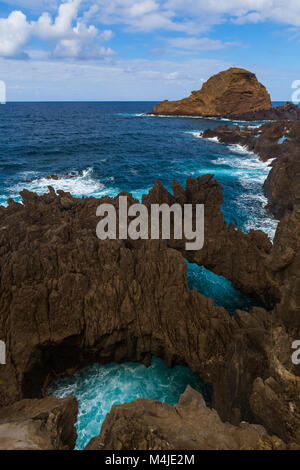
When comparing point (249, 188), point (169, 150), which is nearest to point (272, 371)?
point (249, 188)

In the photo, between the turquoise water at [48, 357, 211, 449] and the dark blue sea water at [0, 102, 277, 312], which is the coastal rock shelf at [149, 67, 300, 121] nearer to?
the dark blue sea water at [0, 102, 277, 312]

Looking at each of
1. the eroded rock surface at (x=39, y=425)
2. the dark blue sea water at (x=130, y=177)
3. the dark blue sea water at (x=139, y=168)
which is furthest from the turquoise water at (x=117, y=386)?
the dark blue sea water at (x=139, y=168)

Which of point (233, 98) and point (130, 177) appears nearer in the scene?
point (130, 177)

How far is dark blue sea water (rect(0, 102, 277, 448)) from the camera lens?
10797mm

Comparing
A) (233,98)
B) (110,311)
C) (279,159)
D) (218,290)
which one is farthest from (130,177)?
(233,98)

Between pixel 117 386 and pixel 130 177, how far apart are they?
30471 mm

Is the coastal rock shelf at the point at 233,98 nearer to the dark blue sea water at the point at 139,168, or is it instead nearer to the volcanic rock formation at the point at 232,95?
the volcanic rock formation at the point at 232,95

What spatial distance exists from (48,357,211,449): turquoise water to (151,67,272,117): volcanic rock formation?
140639 mm

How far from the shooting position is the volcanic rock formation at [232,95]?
5069 inches

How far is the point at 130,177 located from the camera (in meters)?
37.8

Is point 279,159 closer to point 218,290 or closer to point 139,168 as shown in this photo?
point 218,290

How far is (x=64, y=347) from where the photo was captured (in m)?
11.1

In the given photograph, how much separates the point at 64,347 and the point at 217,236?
982cm
